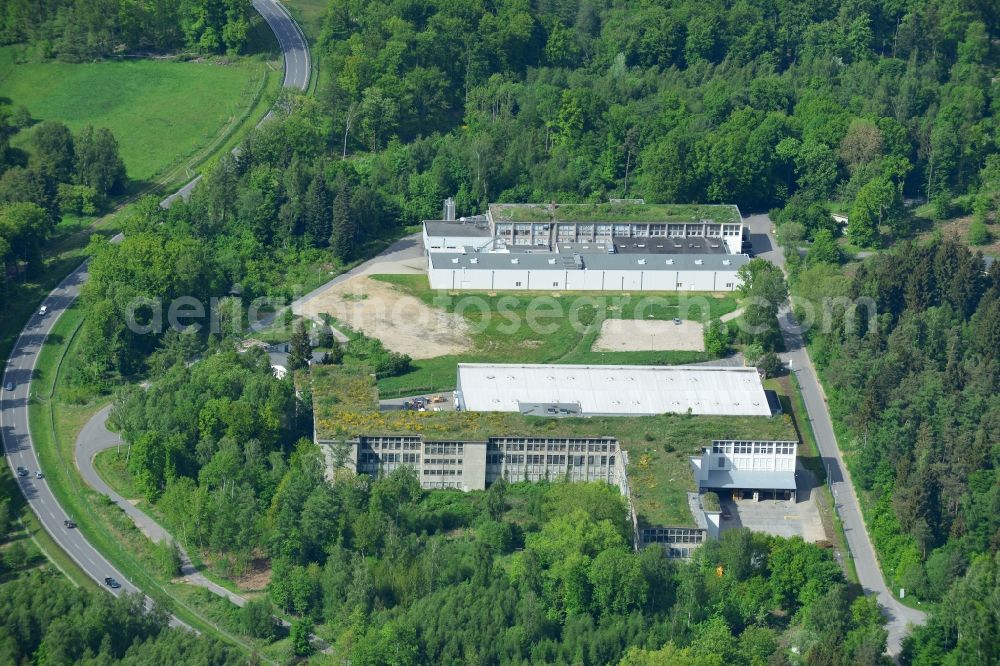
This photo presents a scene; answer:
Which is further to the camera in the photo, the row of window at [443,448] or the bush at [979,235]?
the bush at [979,235]

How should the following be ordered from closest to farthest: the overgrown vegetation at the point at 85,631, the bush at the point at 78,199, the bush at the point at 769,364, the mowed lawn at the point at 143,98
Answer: the overgrown vegetation at the point at 85,631
the bush at the point at 769,364
the bush at the point at 78,199
the mowed lawn at the point at 143,98

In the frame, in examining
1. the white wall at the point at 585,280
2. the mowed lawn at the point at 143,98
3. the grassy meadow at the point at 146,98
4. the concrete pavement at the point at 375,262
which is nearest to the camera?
the concrete pavement at the point at 375,262

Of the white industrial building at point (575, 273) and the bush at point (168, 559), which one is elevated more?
the white industrial building at point (575, 273)

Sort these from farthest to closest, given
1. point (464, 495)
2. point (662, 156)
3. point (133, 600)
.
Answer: point (662, 156)
point (464, 495)
point (133, 600)

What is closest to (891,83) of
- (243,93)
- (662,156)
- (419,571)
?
(662,156)

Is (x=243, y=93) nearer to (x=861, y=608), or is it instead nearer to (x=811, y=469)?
(x=811, y=469)

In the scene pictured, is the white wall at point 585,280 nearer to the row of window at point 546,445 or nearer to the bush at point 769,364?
the bush at point 769,364

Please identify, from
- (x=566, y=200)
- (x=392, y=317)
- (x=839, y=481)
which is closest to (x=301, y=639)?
(x=839, y=481)

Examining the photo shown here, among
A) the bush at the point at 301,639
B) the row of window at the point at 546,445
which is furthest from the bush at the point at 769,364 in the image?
the bush at the point at 301,639
